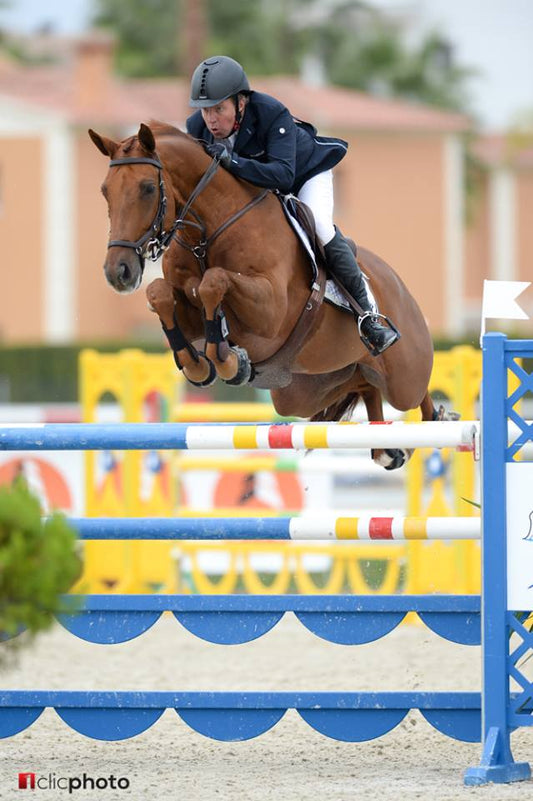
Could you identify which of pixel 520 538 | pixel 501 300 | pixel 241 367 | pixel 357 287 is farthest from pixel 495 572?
pixel 357 287

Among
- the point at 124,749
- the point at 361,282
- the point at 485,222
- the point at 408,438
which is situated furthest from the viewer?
the point at 485,222

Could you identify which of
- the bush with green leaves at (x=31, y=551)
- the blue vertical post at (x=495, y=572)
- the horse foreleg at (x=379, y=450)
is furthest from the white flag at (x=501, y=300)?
the bush with green leaves at (x=31, y=551)

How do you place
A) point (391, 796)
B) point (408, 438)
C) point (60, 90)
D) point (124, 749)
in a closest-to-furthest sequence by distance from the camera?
point (391, 796)
point (408, 438)
point (124, 749)
point (60, 90)

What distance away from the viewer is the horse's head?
4.86 m

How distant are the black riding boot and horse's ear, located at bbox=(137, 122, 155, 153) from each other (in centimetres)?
95

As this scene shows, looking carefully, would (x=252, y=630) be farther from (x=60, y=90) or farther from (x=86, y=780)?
(x=60, y=90)

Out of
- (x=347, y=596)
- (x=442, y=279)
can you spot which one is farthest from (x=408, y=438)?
(x=442, y=279)

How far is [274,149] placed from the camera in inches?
209

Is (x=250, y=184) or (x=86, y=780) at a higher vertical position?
(x=250, y=184)

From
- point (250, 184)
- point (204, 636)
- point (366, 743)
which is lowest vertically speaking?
point (366, 743)

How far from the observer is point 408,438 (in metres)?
4.45

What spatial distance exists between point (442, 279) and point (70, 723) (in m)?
31.3

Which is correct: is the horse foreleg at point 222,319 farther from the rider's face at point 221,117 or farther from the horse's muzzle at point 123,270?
the rider's face at point 221,117

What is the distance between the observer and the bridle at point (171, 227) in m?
4.92
